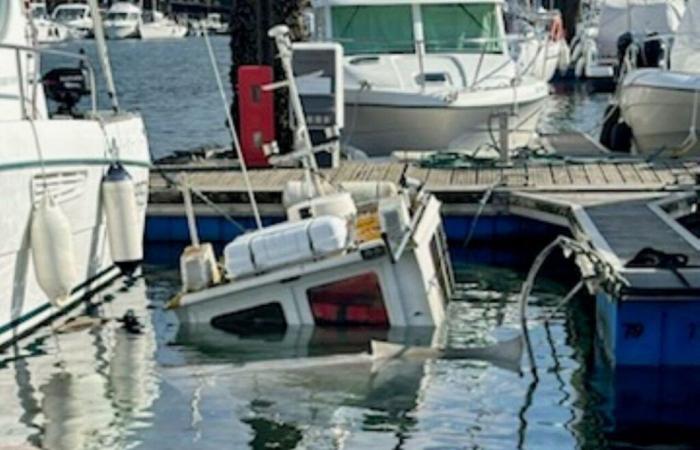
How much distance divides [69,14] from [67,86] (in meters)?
69.6

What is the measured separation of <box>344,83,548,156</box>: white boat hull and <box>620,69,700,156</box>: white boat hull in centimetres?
219

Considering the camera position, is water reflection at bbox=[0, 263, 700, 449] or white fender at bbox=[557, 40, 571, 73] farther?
white fender at bbox=[557, 40, 571, 73]

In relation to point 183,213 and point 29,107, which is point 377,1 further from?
point 29,107

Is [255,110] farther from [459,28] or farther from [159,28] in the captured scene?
[159,28]

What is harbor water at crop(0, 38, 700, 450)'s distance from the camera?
34.1ft

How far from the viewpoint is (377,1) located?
22.4 m

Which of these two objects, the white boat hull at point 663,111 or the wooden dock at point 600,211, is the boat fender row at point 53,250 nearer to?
the wooden dock at point 600,211

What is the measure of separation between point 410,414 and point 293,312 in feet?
7.53

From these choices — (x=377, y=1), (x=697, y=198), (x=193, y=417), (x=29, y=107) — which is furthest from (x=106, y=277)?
(x=377, y=1)

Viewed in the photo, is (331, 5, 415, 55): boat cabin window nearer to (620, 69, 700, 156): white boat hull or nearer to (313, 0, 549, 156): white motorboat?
(313, 0, 549, 156): white motorboat

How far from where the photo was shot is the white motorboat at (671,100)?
70.9 ft

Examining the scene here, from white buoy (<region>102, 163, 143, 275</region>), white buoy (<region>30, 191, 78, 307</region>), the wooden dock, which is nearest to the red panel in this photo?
the wooden dock

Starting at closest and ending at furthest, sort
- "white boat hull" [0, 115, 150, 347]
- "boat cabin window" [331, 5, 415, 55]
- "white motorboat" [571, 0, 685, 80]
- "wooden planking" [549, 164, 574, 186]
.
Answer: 1. "white boat hull" [0, 115, 150, 347]
2. "wooden planking" [549, 164, 574, 186]
3. "boat cabin window" [331, 5, 415, 55]
4. "white motorboat" [571, 0, 685, 80]

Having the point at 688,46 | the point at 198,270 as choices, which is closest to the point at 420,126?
the point at 688,46
